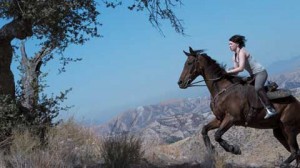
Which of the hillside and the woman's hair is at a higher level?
the woman's hair

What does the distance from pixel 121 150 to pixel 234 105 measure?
2856mm

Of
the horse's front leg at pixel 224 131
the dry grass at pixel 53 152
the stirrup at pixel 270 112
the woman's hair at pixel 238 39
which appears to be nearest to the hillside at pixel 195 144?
the dry grass at pixel 53 152

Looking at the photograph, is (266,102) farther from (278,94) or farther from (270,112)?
(278,94)

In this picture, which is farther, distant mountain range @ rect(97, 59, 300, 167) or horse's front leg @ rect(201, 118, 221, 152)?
distant mountain range @ rect(97, 59, 300, 167)

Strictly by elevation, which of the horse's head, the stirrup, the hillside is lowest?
the hillside

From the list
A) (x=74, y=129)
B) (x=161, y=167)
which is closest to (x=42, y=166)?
(x=161, y=167)

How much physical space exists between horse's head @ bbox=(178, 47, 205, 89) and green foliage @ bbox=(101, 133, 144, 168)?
1941mm

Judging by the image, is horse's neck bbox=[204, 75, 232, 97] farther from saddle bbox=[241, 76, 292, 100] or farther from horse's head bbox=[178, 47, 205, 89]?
saddle bbox=[241, 76, 292, 100]

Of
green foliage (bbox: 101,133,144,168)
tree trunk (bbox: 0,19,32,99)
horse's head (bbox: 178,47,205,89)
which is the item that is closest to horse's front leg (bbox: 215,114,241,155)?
horse's head (bbox: 178,47,205,89)

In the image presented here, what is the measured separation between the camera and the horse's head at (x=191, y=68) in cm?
1287

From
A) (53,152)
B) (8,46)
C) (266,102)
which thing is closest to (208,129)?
(266,102)

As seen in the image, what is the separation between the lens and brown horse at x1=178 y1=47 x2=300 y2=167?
1238cm

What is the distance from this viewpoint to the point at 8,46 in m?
13.6

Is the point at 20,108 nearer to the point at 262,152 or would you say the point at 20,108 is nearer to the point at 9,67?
the point at 9,67
